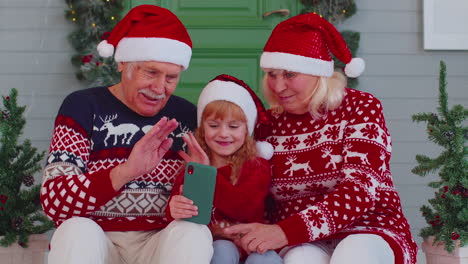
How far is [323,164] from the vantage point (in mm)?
1956

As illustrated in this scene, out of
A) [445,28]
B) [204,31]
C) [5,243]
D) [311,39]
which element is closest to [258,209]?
[311,39]

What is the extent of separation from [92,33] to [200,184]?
203cm

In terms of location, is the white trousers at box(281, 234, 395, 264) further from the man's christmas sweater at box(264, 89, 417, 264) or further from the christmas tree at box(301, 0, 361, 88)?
the christmas tree at box(301, 0, 361, 88)

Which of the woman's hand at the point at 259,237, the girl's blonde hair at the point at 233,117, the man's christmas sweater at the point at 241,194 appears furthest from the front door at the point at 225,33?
the woman's hand at the point at 259,237

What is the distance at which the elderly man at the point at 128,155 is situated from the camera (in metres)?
1.69

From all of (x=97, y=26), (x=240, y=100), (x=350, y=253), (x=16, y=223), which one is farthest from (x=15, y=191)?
(x=350, y=253)

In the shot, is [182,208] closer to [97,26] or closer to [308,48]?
[308,48]

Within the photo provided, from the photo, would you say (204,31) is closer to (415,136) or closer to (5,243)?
(415,136)

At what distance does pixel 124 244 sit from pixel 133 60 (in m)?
0.61

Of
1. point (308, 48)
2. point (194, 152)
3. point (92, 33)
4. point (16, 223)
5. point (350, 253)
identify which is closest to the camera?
point (350, 253)

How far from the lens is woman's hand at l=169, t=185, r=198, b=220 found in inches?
66.1

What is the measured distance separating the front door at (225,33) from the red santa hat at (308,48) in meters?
1.47

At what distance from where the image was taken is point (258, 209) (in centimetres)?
196

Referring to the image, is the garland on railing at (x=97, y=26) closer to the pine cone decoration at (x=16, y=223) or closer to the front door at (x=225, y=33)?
the front door at (x=225, y=33)
